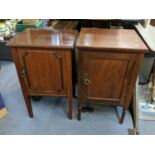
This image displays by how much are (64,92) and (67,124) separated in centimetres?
41

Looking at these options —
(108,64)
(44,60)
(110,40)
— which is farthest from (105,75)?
(44,60)

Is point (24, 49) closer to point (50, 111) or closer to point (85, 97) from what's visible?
point (85, 97)

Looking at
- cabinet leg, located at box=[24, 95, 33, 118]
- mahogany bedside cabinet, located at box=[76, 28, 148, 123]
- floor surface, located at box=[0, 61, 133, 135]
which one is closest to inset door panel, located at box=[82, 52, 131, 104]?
mahogany bedside cabinet, located at box=[76, 28, 148, 123]

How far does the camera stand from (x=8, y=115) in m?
1.67

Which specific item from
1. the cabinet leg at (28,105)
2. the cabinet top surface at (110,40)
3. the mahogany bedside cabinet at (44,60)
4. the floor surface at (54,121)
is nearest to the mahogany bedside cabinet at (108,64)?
the cabinet top surface at (110,40)

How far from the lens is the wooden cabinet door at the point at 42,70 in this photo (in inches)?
45.5

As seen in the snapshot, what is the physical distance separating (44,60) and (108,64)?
0.48 metres

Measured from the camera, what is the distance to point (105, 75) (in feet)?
3.97

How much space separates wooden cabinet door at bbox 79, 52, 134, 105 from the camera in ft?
3.65

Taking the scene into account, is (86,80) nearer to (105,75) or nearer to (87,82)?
(87,82)

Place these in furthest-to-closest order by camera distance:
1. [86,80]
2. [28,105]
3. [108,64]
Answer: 1. [28,105]
2. [86,80]
3. [108,64]

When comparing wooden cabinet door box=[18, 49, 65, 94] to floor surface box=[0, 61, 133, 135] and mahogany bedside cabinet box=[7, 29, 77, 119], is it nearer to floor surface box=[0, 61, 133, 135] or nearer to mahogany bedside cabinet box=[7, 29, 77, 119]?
mahogany bedside cabinet box=[7, 29, 77, 119]
